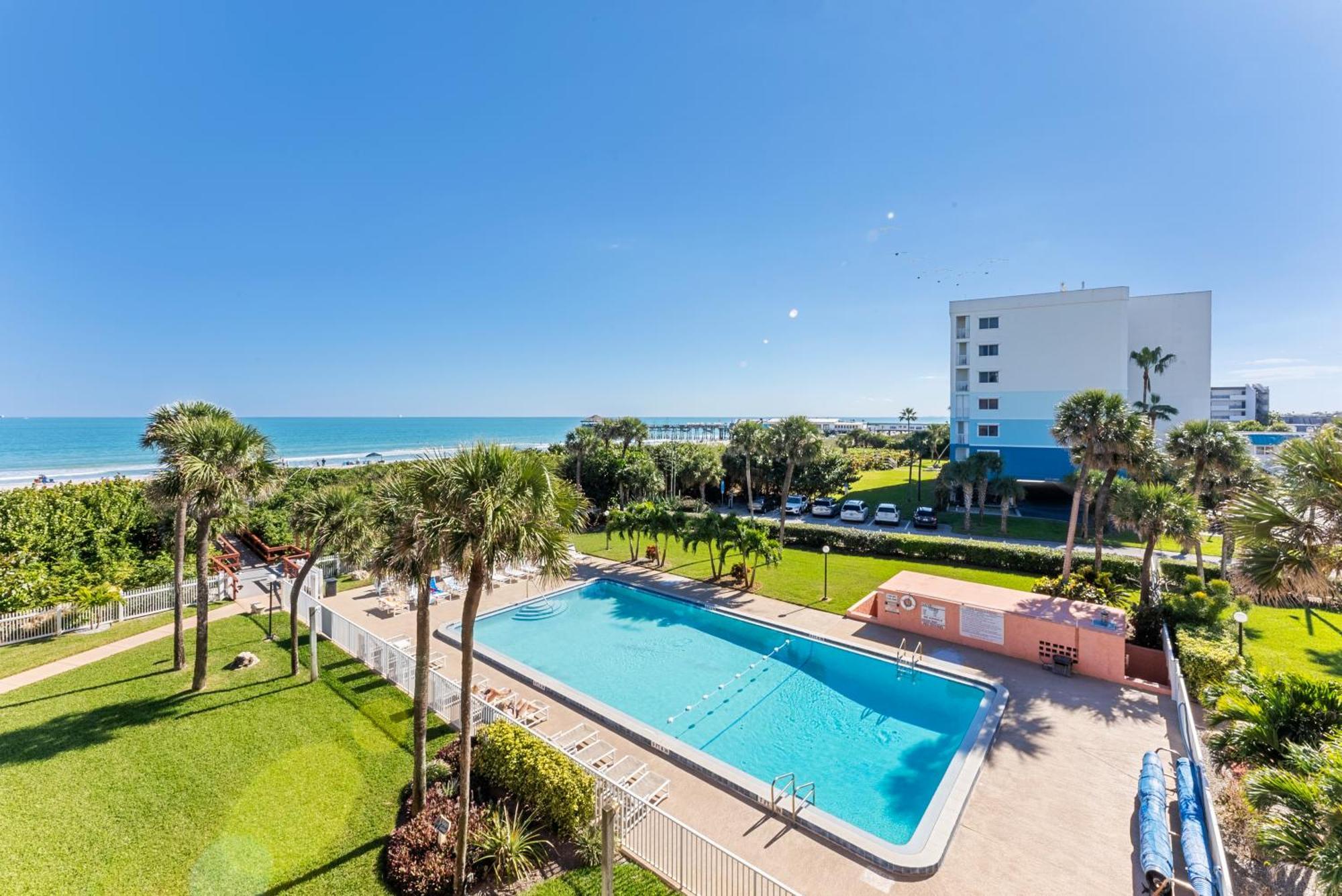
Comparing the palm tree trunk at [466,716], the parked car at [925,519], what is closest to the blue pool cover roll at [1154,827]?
the palm tree trunk at [466,716]

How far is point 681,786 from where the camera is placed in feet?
28.8

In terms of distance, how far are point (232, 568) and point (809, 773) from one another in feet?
73.0

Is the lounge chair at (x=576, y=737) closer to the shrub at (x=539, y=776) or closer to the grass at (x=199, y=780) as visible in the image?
the shrub at (x=539, y=776)

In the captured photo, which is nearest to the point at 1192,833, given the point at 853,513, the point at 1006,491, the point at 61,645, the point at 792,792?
A: the point at 792,792

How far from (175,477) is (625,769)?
10.5 metres

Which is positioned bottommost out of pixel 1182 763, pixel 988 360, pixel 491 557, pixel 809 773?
pixel 809 773

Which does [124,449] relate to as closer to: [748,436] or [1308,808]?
[748,436]

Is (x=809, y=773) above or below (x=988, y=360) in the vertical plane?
below

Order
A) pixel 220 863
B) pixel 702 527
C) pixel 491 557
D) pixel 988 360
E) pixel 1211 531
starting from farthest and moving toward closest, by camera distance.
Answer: pixel 988 360 → pixel 1211 531 → pixel 702 527 → pixel 220 863 → pixel 491 557

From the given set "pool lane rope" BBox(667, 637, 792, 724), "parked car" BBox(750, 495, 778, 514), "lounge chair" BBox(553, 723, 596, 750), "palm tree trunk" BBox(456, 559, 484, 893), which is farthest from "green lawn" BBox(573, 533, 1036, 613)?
"palm tree trunk" BBox(456, 559, 484, 893)

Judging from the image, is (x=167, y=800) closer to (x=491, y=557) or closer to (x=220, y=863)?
(x=220, y=863)

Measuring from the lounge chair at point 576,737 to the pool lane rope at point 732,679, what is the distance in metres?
1.93

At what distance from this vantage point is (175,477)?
10.1 metres

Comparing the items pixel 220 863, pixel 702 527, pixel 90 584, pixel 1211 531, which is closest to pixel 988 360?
pixel 1211 531
